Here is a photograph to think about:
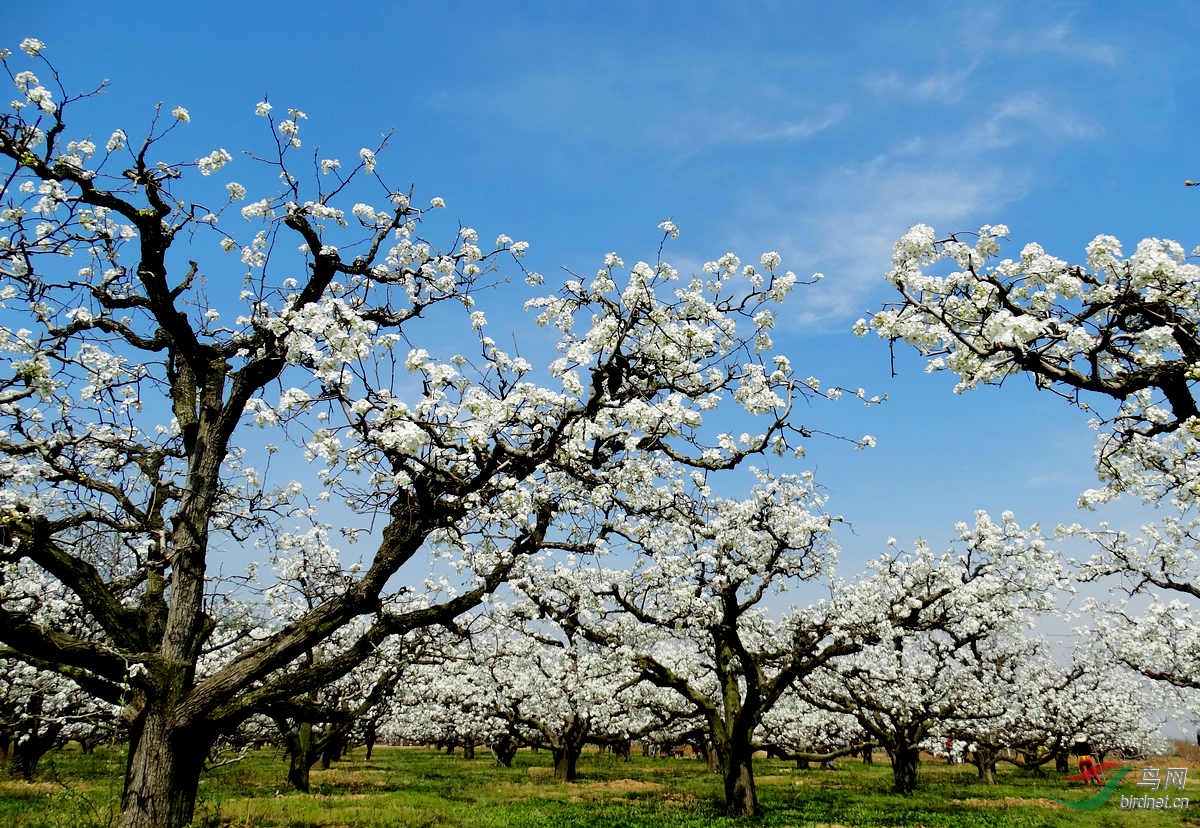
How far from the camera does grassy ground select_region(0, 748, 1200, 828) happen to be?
17.9 metres

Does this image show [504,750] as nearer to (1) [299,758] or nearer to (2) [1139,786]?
(1) [299,758]

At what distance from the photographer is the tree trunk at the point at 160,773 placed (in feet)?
29.4

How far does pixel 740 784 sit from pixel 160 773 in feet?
54.6

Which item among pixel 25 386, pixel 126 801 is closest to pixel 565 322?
pixel 25 386

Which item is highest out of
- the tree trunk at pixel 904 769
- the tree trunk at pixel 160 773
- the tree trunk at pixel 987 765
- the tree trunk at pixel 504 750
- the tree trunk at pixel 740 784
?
the tree trunk at pixel 160 773

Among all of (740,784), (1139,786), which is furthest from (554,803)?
(1139,786)

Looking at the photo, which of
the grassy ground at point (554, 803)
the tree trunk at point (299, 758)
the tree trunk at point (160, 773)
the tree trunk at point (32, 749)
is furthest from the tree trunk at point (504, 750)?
the tree trunk at point (160, 773)

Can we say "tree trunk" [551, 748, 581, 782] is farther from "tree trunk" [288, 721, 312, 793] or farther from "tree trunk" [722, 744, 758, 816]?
"tree trunk" [722, 744, 758, 816]

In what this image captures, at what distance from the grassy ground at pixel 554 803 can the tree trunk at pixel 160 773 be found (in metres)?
1.10

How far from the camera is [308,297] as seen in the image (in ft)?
39.3

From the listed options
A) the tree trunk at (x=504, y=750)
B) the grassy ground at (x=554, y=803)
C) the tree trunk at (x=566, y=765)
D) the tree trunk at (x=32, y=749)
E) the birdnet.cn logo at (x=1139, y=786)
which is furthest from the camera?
the tree trunk at (x=504, y=750)

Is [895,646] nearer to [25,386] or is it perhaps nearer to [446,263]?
[446,263]

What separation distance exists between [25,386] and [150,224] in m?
3.04

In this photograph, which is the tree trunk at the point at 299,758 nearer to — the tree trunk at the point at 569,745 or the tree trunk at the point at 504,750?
the tree trunk at the point at 569,745
